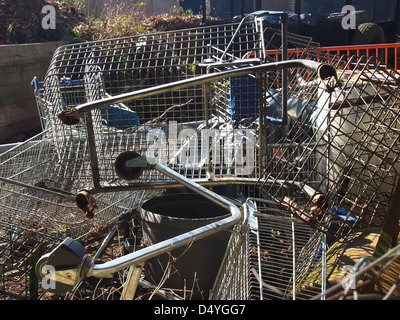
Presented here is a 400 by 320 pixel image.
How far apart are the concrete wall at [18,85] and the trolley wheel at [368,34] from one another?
632 cm

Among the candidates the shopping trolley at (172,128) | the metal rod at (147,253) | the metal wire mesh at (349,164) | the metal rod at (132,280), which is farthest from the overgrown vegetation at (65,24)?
the metal rod at (132,280)

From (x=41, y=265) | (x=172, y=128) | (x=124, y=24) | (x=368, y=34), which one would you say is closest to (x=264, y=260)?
(x=41, y=265)

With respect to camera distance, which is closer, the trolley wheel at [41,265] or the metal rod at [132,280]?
the trolley wheel at [41,265]

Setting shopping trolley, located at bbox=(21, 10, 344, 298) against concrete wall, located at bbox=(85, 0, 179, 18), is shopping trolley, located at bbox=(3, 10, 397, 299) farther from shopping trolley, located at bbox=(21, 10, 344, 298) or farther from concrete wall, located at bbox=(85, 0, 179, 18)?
concrete wall, located at bbox=(85, 0, 179, 18)

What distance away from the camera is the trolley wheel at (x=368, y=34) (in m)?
8.98

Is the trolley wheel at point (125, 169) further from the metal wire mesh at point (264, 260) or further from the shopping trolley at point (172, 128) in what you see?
the metal wire mesh at point (264, 260)

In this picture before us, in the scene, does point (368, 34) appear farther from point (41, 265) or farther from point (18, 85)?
point (41, 265)

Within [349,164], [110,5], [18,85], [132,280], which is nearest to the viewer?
[132,280]

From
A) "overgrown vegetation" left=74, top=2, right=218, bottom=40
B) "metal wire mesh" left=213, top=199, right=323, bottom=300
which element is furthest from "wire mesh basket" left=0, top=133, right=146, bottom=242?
"overgrown vegetation" left=74, top=2, right=218, bottom=40

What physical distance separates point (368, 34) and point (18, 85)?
7.01 metres

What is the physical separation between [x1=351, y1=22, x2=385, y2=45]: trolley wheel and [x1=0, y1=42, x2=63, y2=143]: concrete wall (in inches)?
249

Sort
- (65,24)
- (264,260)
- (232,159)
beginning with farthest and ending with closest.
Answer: (65,24) → (232,159) → (264,260)

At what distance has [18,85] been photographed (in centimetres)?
754

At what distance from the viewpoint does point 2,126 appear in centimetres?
727
